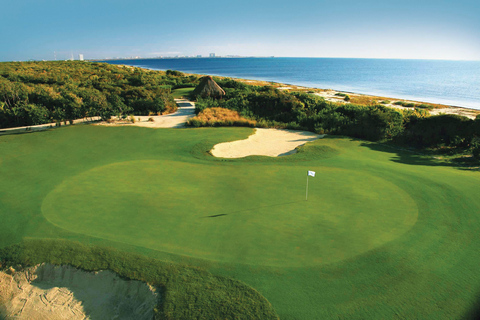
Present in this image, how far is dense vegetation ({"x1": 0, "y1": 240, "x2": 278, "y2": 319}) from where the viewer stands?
5.09 meters

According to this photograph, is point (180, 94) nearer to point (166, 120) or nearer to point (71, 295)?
point (166, 120)

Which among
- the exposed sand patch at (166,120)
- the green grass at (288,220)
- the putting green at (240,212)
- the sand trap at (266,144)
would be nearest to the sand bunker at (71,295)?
the green grass at (288,220)

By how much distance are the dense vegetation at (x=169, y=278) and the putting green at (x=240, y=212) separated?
1.72 feet

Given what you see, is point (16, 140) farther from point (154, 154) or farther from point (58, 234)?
point (58, 234)

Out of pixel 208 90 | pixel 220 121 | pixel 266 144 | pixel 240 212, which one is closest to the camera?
pixel 240 212

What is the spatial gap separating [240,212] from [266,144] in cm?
1047

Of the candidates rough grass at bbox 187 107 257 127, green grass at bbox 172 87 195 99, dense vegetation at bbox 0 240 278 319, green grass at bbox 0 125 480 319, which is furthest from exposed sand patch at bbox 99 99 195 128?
dense vegetation at bbox 0 240 278 319

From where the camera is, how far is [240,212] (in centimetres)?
829

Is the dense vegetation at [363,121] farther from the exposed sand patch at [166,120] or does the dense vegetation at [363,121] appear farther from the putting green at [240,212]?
the putting green at [240,212]

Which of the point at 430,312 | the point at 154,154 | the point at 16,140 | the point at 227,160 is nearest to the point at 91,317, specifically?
the point at 430,312

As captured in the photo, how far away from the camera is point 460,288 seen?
5.46m

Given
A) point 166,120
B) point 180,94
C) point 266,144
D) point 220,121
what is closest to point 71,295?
point 266,144

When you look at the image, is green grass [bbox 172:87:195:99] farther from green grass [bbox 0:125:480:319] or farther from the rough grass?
green grass [bbox 0:125:480:319]

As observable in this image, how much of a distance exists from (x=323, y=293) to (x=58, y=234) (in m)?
6.85
